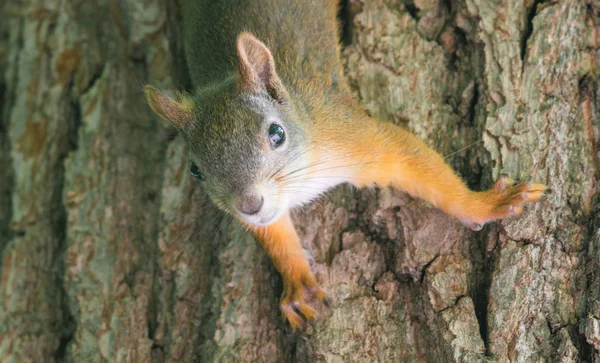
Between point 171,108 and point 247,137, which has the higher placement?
point 171,108

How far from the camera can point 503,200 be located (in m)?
2.59

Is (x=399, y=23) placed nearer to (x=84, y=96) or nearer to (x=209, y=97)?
(x=209, y=97)

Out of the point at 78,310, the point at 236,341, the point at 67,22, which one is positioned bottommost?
the point at 236,341

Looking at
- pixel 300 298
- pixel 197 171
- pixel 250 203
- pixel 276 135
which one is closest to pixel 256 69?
pixel 276 135

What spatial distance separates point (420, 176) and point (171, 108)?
1114 mm

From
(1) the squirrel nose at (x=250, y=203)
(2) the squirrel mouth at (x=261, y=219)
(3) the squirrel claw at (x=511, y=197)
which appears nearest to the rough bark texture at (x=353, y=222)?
(3) the squirrel claw at (x=511, y=197)

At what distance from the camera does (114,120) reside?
Result: 350 cm

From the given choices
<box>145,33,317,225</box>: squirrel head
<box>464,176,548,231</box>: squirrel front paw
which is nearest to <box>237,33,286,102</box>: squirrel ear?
<box>145,33,317,225</box>: squirrel head

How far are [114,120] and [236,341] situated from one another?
151cm

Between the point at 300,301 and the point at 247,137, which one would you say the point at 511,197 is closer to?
the point at 300,301

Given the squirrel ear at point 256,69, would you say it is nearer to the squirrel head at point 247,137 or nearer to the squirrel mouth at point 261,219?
the squirrel head at point 247,137

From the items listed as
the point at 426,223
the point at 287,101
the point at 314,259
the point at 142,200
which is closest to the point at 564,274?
the point at 426,223

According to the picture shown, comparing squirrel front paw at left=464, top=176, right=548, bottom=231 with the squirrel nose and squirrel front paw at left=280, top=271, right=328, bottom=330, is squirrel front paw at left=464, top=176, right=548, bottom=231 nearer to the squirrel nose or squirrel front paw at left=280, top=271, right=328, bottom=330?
squirrel front paw at left=280, top=271, right=328, bottom=330

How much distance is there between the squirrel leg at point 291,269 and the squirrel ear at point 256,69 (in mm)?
590
